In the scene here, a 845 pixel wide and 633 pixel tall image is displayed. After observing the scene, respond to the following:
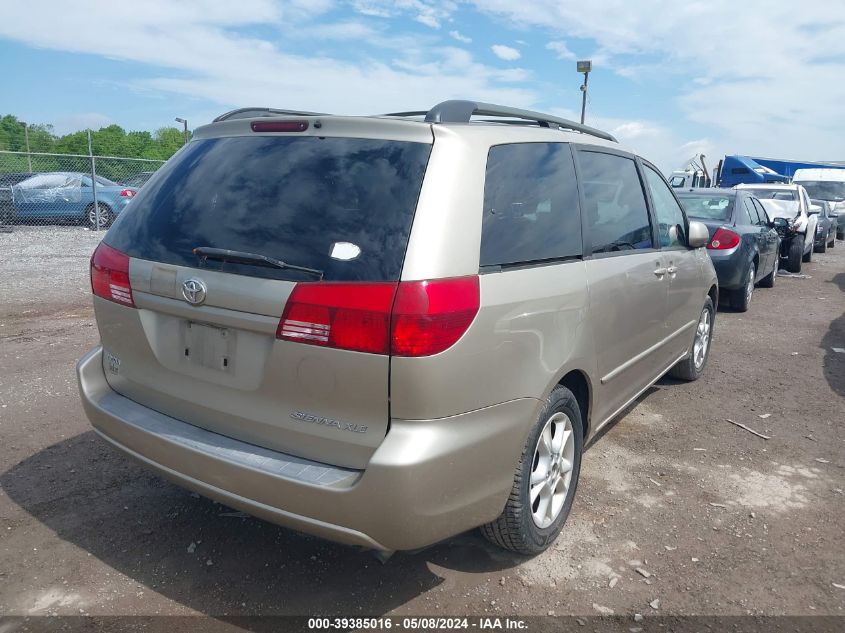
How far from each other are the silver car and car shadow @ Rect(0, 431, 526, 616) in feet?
1.48

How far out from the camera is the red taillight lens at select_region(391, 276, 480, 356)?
7.05 ft

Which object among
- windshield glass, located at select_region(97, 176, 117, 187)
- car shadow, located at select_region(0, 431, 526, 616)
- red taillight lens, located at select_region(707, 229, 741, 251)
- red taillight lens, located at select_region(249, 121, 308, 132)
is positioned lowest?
car shadow, located at select_region(0, 431, 526, 616)

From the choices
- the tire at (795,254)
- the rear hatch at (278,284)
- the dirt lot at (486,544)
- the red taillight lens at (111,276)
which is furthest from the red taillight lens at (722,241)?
the red taillight lens at (111,276)

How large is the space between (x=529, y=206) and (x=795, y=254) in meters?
13.1

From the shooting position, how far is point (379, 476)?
7.02ft

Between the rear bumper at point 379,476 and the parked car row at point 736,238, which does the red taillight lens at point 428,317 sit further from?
the parked car row at point 736,238

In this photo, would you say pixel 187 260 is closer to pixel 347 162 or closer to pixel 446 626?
pixel 347 162

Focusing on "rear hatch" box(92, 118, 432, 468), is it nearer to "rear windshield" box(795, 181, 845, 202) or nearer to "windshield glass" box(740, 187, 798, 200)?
"windshield glass" box(740, 187, 798, 200)

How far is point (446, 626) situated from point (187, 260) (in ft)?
5.57

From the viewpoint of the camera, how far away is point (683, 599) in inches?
107

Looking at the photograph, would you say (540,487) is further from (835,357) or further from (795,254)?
(795,254)

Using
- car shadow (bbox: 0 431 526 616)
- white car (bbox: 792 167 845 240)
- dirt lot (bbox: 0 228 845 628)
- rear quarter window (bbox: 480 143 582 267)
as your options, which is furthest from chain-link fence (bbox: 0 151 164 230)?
white car (bbox: 792 167 845 240)

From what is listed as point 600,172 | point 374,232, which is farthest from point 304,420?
point 600,172

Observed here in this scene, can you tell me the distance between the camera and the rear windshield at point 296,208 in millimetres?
2250
